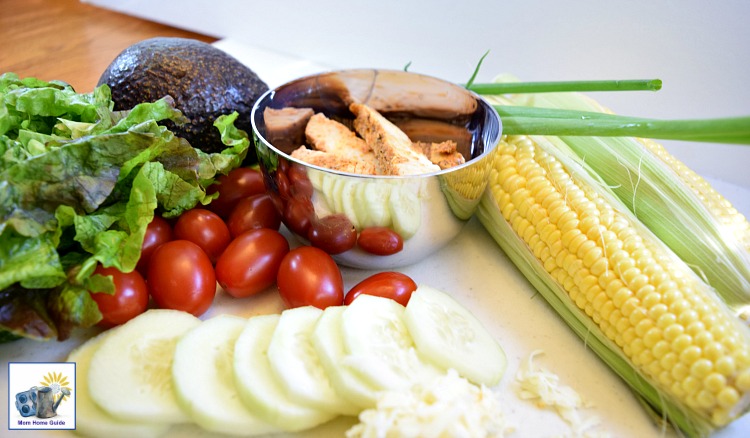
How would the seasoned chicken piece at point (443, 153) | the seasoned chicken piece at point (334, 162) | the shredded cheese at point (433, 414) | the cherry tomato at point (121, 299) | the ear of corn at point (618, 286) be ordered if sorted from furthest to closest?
1. the seasoned chicken piece at point (443, 153)
2. the seasoned chicken piece at point (334, 162)
3. the cherry tomato at point (121, 299)
4. the ear of corn at point (618, 286)
5. the shredded cheese at point (433, 414)

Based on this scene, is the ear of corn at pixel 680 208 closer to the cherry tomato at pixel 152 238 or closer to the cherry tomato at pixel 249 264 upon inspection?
the cherry tomato at pixel 249 264

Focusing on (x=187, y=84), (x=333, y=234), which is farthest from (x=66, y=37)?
(x=333, y=234)

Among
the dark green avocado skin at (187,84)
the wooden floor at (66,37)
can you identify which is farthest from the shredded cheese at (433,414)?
the wooden floor at (66,37)

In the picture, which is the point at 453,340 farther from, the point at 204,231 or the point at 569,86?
the point at 569,86

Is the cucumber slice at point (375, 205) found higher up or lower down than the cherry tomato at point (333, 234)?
higher up

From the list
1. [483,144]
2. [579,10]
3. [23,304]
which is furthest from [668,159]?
[23,304]

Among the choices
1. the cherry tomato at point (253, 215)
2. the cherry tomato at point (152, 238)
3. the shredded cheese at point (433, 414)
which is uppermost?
the shredded cheese at point (433, 414)
